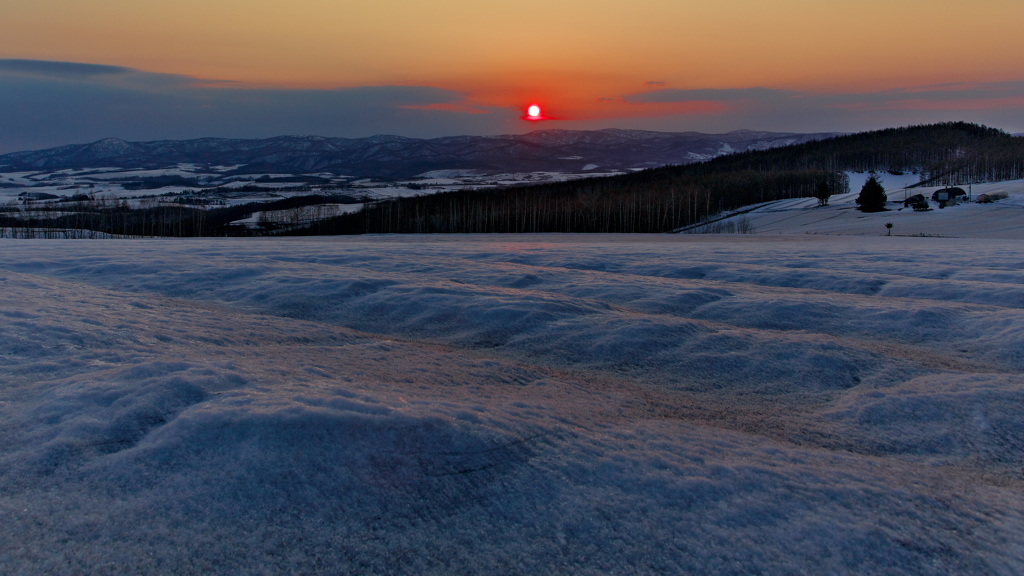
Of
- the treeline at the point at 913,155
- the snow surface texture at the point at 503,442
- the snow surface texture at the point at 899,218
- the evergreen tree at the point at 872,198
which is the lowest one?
the snow surface texture at the point at 503,442

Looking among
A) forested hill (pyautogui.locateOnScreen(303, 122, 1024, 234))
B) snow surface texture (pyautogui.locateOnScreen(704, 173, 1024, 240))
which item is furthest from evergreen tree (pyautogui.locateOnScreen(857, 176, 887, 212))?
forested hill (pyautogui.locateOnScreen(303, 122, 1024, 234))

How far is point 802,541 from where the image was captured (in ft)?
13.2

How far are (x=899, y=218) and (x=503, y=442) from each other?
8569 cm

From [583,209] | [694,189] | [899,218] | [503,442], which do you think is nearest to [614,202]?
[583,209]

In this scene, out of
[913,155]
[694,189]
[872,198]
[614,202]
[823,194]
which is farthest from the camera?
[913,155]

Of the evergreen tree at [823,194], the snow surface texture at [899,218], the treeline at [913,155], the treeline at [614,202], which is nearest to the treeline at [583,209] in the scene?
the treeline at [614,202]

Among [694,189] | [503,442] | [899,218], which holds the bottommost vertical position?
[503,442]

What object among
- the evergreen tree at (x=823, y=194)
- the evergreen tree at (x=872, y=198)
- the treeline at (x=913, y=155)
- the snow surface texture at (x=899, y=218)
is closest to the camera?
the snow surface texture at (x=899, y=218)

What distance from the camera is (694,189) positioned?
4419 inches

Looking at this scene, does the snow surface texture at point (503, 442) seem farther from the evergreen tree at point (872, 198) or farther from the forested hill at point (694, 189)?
the evergreen tree at point (872, 198)

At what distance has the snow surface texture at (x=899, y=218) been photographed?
6412 centimetres

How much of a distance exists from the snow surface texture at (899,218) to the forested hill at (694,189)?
1170 cm

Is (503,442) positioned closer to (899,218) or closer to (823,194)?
(899,218)

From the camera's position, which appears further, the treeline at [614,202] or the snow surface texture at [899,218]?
the treeline at [614,202]
